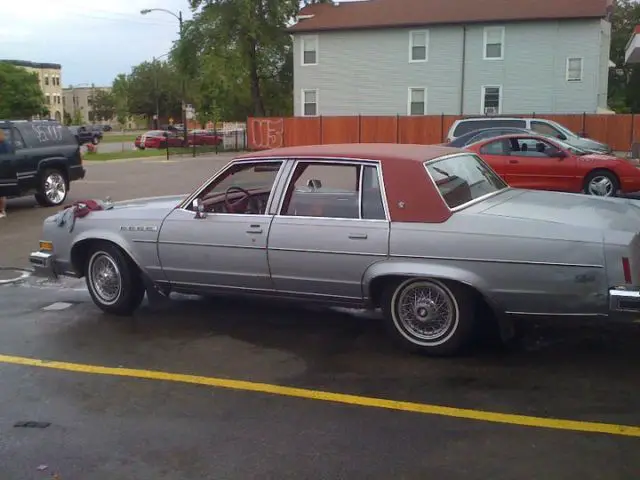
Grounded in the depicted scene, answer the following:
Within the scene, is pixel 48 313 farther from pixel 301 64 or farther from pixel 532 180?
pixel 301 64

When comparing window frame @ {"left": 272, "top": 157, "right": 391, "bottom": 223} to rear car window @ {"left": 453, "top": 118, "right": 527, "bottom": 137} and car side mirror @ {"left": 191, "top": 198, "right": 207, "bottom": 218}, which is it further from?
rear car window @ {"left": 453, "top": 118, "right": 527, "bottom": 137}

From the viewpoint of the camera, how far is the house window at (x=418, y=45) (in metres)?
37.9

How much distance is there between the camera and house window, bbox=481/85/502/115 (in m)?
37.2

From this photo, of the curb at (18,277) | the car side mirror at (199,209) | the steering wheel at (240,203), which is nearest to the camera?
the car side mirror at (199,209)

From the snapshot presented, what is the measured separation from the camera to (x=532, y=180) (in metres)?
14.3

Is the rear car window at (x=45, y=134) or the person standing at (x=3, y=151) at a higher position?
the rear car window at (x=45, y=134)

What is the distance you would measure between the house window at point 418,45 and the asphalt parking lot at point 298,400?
3346 cm

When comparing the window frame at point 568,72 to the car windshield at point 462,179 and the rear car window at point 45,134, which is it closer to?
the rear car window at point 45,134

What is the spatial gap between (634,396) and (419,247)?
1.67m

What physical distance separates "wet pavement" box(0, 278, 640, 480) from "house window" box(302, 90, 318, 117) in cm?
3545

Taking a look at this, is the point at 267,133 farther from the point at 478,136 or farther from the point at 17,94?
the point at 17,94

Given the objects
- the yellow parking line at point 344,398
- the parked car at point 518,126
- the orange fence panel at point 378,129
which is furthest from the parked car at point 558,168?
the orange fence panel at point 378,129

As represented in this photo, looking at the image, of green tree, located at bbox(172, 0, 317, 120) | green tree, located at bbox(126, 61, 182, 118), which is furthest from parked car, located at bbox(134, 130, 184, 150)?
green tree, located at bbox(126, 61, 182, 118)

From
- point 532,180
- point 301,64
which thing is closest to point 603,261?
point 532,180
